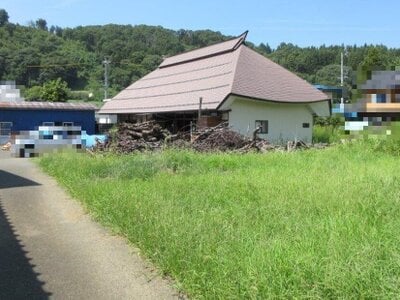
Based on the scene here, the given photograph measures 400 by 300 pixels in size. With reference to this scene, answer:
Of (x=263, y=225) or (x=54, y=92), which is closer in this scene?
(x=263, y=225)

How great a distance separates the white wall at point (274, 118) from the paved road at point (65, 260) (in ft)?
45.3

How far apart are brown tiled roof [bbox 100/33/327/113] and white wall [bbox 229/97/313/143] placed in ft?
2.11

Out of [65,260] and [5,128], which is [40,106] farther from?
[65,260]

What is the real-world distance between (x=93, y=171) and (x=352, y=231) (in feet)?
28.9

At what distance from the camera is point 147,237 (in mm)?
5766

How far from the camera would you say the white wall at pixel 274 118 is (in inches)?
870

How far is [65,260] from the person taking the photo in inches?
224

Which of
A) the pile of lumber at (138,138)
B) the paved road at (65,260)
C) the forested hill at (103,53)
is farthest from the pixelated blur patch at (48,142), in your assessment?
the forested hill at (103,53)

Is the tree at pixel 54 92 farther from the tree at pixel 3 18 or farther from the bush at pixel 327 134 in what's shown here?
the bush at pixel 327 134

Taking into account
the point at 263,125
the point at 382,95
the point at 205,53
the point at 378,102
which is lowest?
the point at 263,125

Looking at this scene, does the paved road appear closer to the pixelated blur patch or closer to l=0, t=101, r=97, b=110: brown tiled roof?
the pixelated blur patch

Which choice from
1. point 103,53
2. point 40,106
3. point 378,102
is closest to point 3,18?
point 103,53

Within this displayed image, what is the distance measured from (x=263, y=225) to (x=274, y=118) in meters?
18.5

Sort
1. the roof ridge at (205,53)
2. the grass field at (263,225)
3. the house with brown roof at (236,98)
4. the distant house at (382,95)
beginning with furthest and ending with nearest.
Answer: the roof ridge at (205,53)
the house with brown roof at (236,98)
the distant house at (382,95)
the grass field at (263,225)
